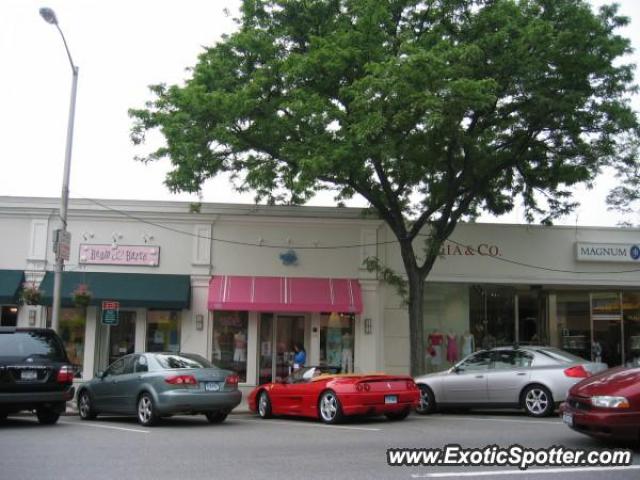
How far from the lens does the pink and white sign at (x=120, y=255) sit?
70.7 feet

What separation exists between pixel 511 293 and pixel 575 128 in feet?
23.5

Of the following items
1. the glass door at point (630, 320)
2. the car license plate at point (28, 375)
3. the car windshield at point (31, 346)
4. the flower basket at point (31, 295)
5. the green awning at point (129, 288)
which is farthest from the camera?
the glass door at point (630, 320)

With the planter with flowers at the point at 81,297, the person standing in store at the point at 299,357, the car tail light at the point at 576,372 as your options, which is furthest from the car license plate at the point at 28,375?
the car tail light at the point at 576,372

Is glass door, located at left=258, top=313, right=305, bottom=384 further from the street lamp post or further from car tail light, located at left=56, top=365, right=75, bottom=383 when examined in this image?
car tail light, located at left=56, top=365, right=75, bottom=383

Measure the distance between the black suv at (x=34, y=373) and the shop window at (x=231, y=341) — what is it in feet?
28.4

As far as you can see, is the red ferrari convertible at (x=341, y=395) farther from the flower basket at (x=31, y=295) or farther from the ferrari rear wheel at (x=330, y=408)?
the flower basket at (x=31, y=295)

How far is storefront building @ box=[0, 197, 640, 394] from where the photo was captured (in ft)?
70.4

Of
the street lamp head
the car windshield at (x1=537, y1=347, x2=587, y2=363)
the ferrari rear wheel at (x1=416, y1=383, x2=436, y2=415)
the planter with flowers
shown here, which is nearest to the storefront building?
the planter with flowers

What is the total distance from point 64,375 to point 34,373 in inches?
20.8

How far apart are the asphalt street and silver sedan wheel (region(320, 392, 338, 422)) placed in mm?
325

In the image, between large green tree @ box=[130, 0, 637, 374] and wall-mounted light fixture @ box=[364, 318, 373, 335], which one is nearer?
large green tree @ box=[130, 0, 637, 374]

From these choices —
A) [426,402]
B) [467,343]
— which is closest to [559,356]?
[426,402]

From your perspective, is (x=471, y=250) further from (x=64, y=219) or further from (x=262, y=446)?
(x=262, y=446)

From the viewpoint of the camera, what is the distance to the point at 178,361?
1341 cm
